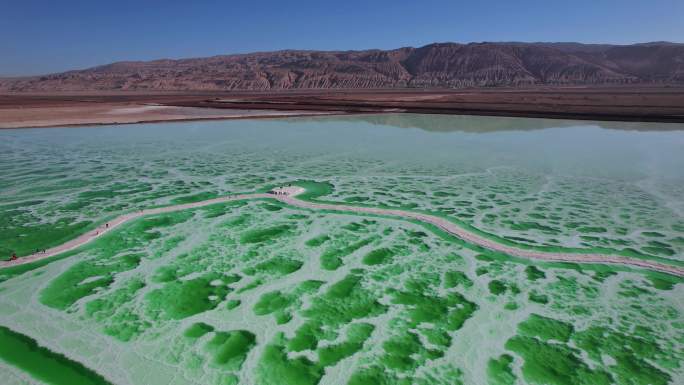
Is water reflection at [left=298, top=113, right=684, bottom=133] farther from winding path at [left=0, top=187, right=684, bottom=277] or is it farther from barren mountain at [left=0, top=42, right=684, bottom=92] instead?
barren mountain at [left=0, top=42, right=684, bottom=92]

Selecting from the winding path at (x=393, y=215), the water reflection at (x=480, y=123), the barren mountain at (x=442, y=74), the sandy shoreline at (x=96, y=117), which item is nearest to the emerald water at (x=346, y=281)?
the winding path at (x=393, y=215)

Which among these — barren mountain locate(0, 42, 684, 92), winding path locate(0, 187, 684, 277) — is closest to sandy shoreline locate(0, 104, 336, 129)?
winding path locate(0, 187, 684, 277)

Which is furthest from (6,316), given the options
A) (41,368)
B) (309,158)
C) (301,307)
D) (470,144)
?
(470,144)

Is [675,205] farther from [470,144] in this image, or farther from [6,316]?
[6,316]

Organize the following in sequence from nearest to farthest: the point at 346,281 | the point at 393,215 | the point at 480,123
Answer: the point at 346,281 < the point at 393,215 < the point at 480,123

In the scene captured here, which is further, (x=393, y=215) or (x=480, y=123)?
(x=480, y=123)

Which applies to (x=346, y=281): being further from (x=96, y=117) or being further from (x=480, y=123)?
(x=96, y=117)

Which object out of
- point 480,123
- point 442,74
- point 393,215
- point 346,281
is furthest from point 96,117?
point 442,74
